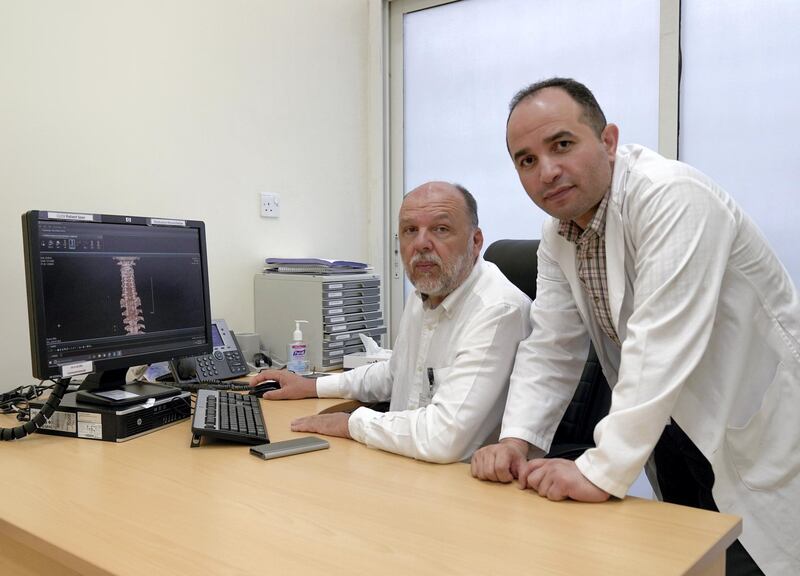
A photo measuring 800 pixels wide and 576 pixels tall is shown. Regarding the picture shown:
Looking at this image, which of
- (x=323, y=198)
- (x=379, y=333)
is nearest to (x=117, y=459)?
(x=379, y=333)

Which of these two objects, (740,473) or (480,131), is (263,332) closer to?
(480,131)

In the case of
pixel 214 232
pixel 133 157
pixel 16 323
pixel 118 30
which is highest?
pixel 118 30

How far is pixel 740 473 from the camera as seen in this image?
4.05 ft

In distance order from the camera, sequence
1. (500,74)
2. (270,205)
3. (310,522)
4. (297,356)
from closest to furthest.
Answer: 1. (310,522)
2. (297,356)
3. (270,205)
4. (500,74)

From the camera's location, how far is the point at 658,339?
3.69 feet

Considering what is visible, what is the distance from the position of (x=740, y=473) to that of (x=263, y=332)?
1.71 metres

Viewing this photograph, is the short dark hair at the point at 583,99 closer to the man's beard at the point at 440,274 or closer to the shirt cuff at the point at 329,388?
the man's beard at the point at 440,274

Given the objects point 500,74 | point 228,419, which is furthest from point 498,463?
point 500,74

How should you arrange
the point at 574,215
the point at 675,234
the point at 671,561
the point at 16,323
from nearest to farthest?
1. the point at 671,561
2. the point at 675,234
3. the point at 574,215
4. the point at 16,323

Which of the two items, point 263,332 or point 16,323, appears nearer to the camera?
point 16,323

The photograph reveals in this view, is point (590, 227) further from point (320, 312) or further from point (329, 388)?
point (320, 312)

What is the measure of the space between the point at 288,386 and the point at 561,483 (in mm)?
971

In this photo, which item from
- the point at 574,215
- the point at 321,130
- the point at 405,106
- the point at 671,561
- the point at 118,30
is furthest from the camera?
the point at 405,106

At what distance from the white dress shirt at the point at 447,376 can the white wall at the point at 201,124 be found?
0.85 metres
